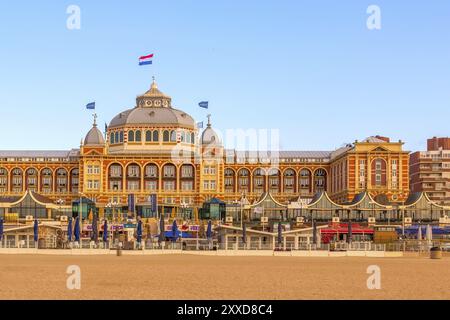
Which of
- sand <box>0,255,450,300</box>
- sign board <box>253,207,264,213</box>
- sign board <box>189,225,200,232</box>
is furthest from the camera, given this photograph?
sign board <box>253,207,264,213</box>

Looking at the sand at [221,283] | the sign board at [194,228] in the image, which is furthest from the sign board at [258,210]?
the sand at [221,283]

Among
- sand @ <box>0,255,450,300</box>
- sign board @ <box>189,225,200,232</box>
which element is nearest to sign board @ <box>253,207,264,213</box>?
sign board @ <box>189,225,200,232</box>

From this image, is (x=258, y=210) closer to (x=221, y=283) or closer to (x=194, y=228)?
(x=194, y=228)

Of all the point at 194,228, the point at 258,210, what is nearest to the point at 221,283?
the point at 194,228

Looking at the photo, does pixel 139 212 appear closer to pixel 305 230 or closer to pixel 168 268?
pixel 305 230

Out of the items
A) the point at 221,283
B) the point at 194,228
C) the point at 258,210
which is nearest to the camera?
the point at 221,283

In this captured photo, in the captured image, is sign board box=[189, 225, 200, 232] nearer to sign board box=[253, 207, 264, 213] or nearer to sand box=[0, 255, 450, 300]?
sign board box=[253, 207, 264, 213]

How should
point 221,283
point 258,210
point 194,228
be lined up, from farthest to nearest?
point 258,210, point 194,228, point 221,283

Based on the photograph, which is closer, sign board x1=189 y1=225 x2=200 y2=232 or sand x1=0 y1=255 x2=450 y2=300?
sand x1=0 y1=255 x2=450 y2=300

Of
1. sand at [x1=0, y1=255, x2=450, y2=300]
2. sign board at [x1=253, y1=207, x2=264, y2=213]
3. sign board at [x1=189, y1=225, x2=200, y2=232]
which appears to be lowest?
sign board at [x1=189, y1=225, x2=200, y2=232]

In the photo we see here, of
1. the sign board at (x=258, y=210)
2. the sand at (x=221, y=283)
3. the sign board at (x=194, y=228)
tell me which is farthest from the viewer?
the sign board at (x=258, y=210)

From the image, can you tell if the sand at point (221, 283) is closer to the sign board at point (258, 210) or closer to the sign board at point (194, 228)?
the sign board at point (194, 228)

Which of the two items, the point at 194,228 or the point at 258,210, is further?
the point at 258,210

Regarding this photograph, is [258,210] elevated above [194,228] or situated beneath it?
elevated above
